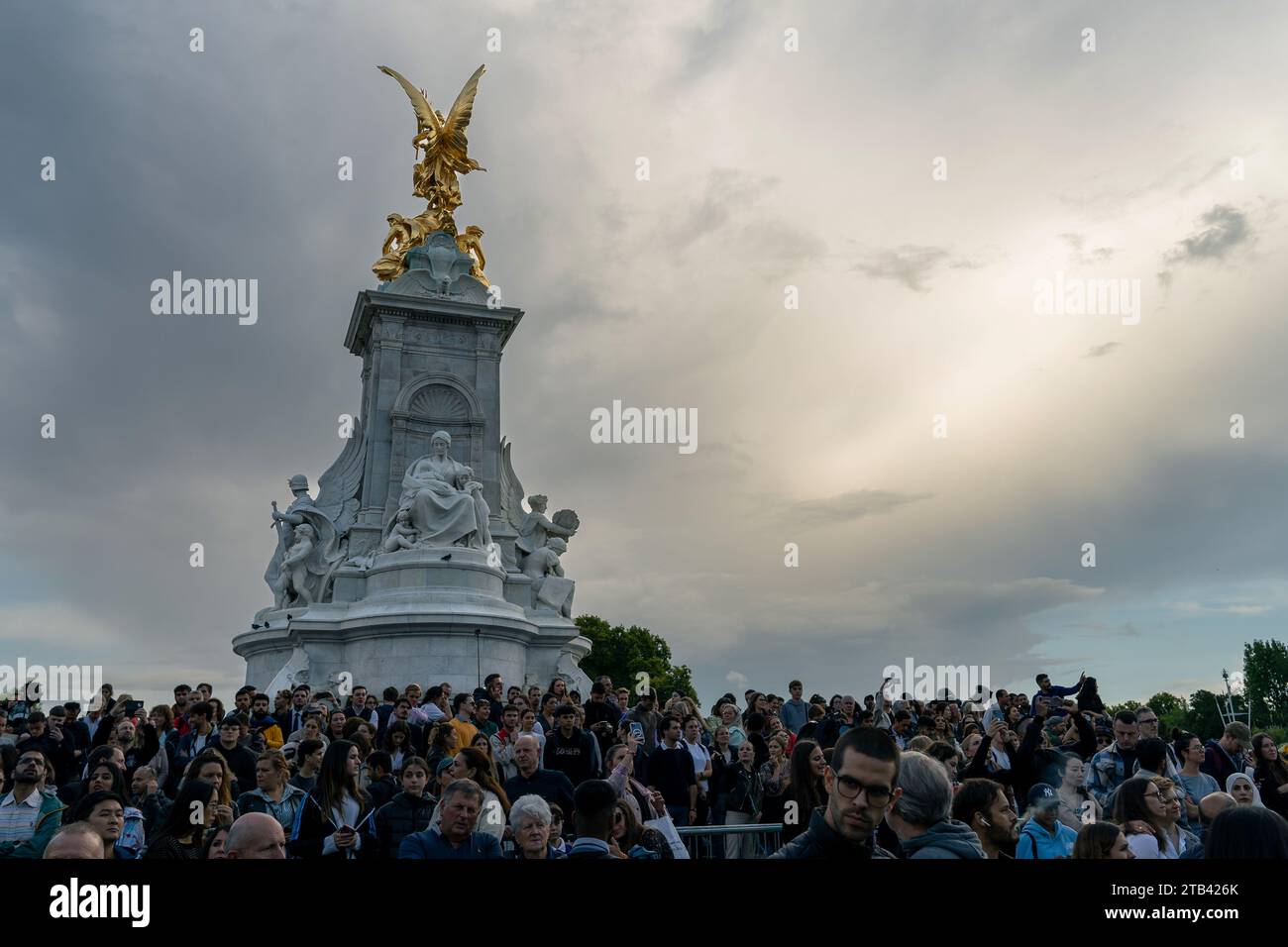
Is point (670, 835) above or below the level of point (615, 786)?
below

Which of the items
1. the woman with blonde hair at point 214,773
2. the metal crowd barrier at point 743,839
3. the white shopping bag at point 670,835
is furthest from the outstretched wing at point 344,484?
the white shopping bag at point 670,835

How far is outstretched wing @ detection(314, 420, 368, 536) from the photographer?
2827 cm

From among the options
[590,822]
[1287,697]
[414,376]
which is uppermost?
[414,376]

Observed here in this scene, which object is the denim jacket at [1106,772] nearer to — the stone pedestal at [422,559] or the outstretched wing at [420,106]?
the stone pedestal at [422,559]

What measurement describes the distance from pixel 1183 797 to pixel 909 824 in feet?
20.5

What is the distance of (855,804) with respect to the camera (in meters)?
3.70

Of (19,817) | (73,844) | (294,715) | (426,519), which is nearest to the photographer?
(73,844)

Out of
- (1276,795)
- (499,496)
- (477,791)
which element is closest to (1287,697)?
(499,496)

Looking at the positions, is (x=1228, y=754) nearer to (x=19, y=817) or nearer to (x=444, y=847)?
(x=444, y=847)

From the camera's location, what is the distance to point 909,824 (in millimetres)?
4055

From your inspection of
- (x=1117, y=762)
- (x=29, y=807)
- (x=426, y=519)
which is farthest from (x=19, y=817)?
(x=426, y=519)

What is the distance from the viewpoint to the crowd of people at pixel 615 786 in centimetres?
408

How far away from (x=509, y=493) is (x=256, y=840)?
24.9 m
